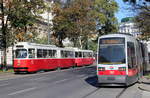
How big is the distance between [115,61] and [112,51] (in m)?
0.63

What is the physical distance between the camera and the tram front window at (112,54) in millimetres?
18175

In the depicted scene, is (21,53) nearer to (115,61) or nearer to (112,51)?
(112,51)

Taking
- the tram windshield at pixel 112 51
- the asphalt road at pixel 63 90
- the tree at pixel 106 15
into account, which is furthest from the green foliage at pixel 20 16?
the tree at pixel 106 15

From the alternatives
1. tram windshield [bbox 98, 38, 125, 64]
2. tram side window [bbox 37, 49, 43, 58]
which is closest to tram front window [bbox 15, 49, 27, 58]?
tram side window [bbox 37, 49, 43, 58]

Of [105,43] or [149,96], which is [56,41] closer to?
[105,43]

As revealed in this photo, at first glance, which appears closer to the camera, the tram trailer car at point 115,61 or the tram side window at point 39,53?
the tram trailer car at point 115,61

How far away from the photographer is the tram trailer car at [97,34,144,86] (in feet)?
59.0

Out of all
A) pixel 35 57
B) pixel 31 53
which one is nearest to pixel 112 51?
pixel 31 53

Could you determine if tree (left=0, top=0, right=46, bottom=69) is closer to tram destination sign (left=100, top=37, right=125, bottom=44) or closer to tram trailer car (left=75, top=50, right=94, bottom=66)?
tram trailer car (left=75, top=50, right=94, bottom=66)

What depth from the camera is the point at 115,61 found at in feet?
59.6

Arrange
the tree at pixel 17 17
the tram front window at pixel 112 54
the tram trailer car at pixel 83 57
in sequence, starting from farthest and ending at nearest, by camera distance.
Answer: the tram trailer car at pixel 83 57 → the tree at pixel 17 17 → the tram front window at pixel 112 54

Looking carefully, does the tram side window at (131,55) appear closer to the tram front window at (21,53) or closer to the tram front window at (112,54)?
the tram front window at (112,54)

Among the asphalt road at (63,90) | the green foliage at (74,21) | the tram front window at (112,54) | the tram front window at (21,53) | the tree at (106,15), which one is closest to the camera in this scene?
the asphalt road at (63,90)

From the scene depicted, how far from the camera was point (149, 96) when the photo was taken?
49.4ft
